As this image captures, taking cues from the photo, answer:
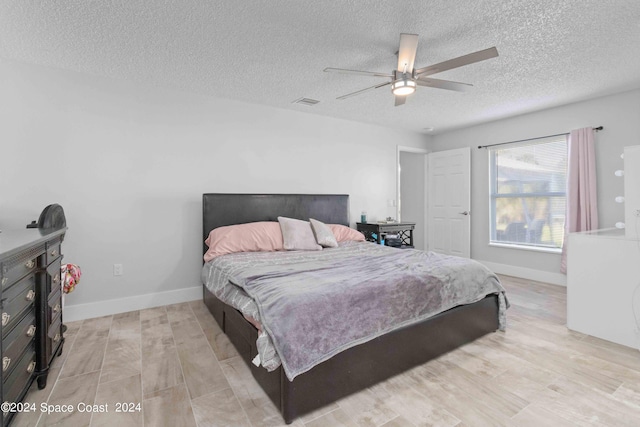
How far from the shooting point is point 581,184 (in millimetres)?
3855

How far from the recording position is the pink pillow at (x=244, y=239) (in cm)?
321

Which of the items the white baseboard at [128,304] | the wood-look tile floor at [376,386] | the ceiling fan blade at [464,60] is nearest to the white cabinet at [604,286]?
the wood-look tile floor at [376,386]

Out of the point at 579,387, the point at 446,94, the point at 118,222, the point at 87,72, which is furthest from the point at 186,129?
the point at 579,387

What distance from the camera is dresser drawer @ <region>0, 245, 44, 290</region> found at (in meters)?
1.38

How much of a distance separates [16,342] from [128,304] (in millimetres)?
1846

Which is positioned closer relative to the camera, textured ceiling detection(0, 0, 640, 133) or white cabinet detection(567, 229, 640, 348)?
textured ceiling detection(0, 0, 640, 133)

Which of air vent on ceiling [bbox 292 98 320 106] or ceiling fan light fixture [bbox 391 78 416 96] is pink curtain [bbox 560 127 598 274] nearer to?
ceiling fan light fixture [bbox 391 78 416 96]

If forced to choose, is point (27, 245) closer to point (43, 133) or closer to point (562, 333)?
point (43, 133)

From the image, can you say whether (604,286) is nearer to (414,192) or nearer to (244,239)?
(244,239)

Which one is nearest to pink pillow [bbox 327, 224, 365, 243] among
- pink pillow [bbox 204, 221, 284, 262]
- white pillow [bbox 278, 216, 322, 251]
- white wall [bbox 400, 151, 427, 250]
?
white pillow [bbox 278, 216, 322, 251]

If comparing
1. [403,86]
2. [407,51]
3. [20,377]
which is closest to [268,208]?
[403,86]

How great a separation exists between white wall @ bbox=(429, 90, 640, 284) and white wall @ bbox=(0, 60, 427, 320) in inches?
121

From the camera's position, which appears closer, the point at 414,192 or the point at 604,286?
the point at 604,286

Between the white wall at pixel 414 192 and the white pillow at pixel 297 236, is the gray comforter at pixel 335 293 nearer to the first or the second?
the white pillow at pixel 297 236
